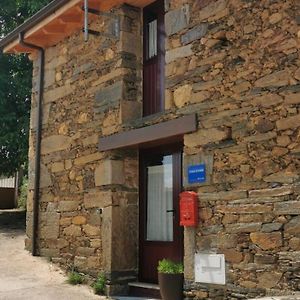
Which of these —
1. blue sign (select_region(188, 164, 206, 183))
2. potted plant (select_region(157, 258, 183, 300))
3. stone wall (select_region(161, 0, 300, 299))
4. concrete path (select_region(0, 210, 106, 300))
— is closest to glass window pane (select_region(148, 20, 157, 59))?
stone wall (select_region(161, 0, 300, 299))

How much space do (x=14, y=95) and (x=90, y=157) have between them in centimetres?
587

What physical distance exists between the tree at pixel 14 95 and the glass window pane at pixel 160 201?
591 centimetres

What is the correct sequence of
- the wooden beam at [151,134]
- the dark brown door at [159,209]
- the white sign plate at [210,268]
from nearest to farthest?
the white sign plate at [210,268]
the wooden beam at [151,134]
the dark brown door at [159,209]

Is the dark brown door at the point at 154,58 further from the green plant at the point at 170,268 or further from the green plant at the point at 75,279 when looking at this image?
the green plant at the point at 75,279

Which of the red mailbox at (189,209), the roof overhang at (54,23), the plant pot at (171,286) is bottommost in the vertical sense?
the plant pot at (171,286)

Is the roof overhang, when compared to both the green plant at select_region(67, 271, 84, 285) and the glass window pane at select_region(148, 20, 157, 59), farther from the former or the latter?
the green plant at select_region(67, 271, 84, 285)

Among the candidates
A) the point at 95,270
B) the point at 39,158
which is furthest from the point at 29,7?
the point at 95,270

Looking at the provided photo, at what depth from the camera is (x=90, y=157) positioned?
7.38 metres

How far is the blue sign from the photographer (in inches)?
222

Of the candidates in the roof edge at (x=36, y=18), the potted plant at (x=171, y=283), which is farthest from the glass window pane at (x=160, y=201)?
the roof edge at (x=36, y=18)

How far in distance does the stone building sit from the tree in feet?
10.4

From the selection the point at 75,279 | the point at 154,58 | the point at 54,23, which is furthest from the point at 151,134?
the point at 54,23

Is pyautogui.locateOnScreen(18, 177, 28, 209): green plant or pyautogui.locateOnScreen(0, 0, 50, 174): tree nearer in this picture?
pyautogui.locateOnScreen(0, 0, 50, 174): tree

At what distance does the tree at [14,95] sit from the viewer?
11930mm
